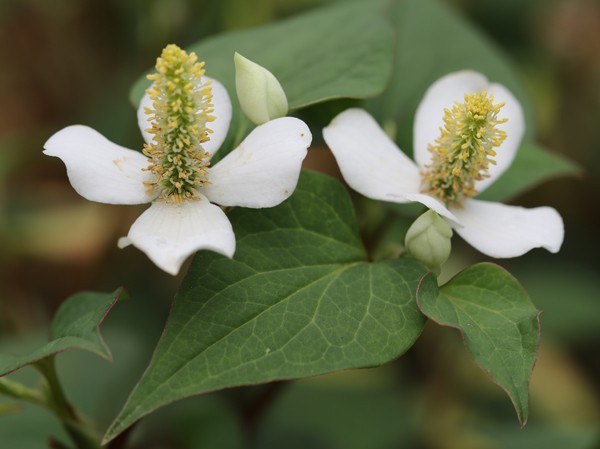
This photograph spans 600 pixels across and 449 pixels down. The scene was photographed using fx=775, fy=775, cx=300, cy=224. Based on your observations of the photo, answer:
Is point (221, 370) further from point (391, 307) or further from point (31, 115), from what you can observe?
point (31, 115)

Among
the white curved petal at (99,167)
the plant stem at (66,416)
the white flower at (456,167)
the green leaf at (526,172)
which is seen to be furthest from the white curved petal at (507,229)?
the plant stem at (66,416)

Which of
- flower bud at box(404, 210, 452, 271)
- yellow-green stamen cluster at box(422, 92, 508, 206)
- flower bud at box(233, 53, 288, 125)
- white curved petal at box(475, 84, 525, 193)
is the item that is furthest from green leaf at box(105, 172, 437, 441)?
white curved petal at box(475, 84, 525, 193)

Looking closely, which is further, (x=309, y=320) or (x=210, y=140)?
(x=210, y=140)

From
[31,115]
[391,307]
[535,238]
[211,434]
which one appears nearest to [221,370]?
[391,307]

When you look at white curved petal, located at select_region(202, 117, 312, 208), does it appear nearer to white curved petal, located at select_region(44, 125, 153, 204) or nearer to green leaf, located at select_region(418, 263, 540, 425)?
white curved petal, located at select_region(44, 125, 153, 204)

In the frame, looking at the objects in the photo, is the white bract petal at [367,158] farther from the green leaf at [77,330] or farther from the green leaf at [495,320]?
the green leaf at [77,330]

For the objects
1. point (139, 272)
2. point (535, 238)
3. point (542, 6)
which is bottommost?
point (139, 272)
